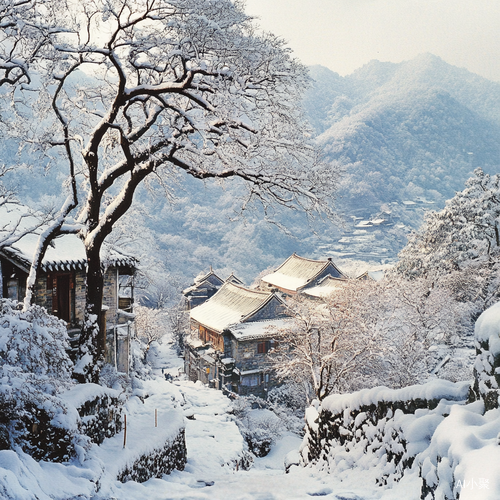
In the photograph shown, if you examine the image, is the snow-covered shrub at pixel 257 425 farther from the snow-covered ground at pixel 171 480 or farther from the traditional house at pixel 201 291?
the traditional house at pixel 201 291

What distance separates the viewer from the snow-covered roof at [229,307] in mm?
27391

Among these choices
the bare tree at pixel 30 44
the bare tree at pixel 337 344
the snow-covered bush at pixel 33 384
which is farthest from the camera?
the bare tree at pixel 337 344

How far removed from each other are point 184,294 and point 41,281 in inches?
1301

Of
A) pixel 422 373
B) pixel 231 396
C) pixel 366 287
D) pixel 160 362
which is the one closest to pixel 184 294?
pixel 160 362

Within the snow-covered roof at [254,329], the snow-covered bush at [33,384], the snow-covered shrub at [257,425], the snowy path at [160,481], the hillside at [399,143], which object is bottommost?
the snow-covered shrub at [257,425]

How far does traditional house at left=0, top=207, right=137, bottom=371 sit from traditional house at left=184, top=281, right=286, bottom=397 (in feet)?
33.2

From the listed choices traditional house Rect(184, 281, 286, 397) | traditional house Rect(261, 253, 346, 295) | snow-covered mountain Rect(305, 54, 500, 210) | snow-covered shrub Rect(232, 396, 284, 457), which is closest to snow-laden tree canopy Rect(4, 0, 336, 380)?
snow-covered shrub Rect(232, 396, 284, 457)

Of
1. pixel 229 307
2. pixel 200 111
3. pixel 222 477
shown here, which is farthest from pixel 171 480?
pixel 229 307

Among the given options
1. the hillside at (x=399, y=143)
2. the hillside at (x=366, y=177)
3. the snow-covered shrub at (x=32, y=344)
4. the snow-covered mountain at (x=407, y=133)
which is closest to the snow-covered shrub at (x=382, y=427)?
the snow-covered shrub at (x=32, y=344)

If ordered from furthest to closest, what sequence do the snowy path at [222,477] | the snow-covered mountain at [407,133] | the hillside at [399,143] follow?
the snow-covered mountain at [407,133], the hillside at [399,143], the snowy path at [222,477]

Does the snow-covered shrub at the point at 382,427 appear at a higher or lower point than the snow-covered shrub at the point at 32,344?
lower

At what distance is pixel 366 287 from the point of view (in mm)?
21562

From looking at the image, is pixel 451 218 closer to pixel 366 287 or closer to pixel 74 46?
pixel 366 287

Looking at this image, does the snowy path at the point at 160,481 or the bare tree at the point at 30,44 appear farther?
the bare tree at the point at 30,44
